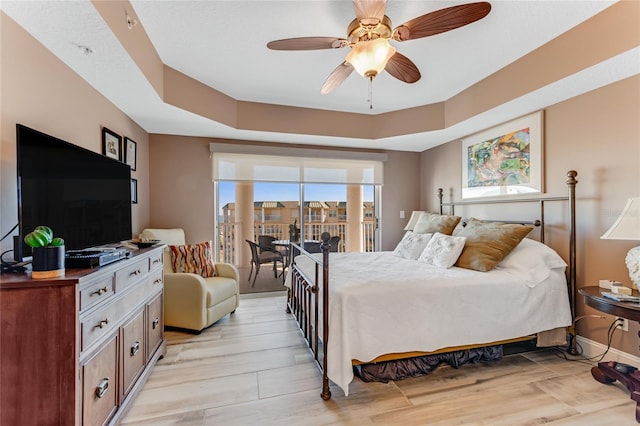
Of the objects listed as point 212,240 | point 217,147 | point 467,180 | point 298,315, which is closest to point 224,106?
point 217,147

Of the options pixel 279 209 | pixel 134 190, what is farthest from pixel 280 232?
pixel 134 190

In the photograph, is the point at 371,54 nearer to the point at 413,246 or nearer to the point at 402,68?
the point at 402,68

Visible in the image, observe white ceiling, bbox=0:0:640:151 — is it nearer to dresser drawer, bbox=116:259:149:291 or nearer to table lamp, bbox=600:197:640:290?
table lamp, bbox=600:197:640:290

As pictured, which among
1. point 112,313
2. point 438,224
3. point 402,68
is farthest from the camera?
point 438,224

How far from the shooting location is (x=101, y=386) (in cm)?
142

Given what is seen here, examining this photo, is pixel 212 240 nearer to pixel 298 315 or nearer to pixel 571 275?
pixel 298 315

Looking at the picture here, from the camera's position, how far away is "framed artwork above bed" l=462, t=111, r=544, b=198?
286cm

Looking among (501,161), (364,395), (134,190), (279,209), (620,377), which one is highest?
(501,161)

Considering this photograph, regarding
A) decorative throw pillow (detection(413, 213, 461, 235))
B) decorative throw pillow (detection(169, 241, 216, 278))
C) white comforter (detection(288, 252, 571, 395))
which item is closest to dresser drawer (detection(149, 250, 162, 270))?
decorative throw pillow (detection(169, 241, 216, 278))

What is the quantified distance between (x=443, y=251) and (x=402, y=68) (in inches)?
65.0

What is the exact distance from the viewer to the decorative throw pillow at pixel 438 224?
3273mm

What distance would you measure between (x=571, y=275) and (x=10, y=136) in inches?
161

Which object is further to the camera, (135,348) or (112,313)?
A: (135,348)

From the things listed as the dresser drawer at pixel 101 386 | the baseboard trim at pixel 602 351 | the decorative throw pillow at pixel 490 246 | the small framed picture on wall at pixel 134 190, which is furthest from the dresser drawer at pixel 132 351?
the baseboard trim at pixel 602 351
